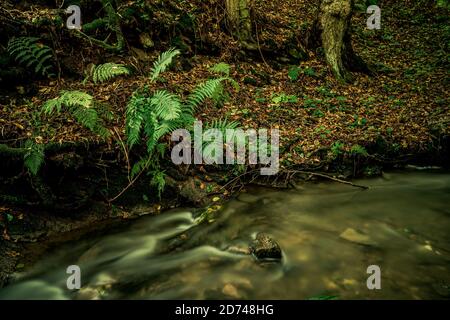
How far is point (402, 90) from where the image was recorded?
7766mm

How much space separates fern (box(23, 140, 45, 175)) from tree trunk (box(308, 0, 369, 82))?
609cm

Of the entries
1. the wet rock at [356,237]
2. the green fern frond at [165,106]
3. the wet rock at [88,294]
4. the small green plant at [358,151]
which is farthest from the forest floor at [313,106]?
the wet rock at [88,294]

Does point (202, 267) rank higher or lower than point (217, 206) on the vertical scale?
lower

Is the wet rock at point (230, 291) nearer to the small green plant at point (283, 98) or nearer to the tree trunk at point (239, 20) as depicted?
the small green plant at point (283, 98)

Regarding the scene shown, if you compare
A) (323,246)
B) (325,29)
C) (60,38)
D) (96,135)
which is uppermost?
(325,29)

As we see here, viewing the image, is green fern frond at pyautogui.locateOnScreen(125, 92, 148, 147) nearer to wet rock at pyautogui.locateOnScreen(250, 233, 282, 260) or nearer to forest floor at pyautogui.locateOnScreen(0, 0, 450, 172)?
Result: forest floor at pyautogui.locateOnScreen(0, 0, 450, 172)

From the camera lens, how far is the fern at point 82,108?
4.47 m

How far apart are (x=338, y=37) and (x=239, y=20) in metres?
2.23

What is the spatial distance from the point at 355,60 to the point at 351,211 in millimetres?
5011

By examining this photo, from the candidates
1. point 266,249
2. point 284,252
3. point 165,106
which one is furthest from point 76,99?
point 284,252

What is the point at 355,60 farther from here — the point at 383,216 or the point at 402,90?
the point at 383,216

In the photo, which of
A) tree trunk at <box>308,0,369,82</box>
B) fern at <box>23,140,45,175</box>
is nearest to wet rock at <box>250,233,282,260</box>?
fern at <box>23,140,45,175</box>

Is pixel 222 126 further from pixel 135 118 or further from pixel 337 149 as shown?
pixel 337 149
